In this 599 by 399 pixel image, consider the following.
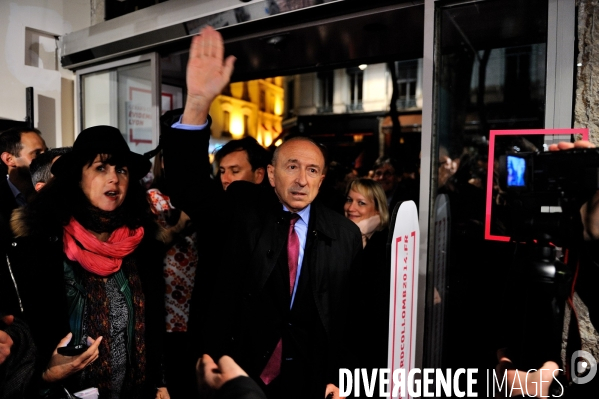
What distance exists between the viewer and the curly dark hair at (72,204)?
1.84 m

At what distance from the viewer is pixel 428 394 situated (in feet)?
8.73

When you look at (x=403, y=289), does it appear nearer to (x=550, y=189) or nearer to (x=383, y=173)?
(x=550, y=189)

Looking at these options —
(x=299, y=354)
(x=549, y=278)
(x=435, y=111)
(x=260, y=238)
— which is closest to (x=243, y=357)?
(x=299, y=354)

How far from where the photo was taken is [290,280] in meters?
1.86

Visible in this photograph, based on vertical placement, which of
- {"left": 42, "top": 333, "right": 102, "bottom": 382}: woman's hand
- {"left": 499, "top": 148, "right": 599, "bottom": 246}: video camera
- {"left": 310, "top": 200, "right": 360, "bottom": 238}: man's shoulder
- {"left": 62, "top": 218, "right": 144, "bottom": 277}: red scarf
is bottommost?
{"left": 42, "top": 333, "right": 102, "bottom": 382}: woman's hand

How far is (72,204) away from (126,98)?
2.95m

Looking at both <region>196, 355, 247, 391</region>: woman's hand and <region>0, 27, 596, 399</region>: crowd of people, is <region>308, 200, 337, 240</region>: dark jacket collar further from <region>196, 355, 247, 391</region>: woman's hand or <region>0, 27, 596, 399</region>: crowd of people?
<region>196, 355, 247, 391</region>: woman's hand

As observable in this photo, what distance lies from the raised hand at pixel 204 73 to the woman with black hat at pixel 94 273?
23.3 inches

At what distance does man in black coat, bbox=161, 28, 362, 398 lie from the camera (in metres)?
1.81

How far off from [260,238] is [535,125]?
1750 mm

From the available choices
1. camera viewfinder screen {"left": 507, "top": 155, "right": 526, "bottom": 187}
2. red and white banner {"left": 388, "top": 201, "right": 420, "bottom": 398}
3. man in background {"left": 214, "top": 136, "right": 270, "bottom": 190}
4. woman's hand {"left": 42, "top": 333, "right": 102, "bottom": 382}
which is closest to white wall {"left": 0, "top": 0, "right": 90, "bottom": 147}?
man in background {"left": 214, "top": 136, "right": 270, "bottom": 190}

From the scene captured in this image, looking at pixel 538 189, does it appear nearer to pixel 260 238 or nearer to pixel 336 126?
pixel 260 238

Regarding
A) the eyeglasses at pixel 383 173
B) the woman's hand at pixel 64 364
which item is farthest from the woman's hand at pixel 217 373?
the eyeglasses at pixel 383 173

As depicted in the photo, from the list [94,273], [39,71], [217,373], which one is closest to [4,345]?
[94,273]
